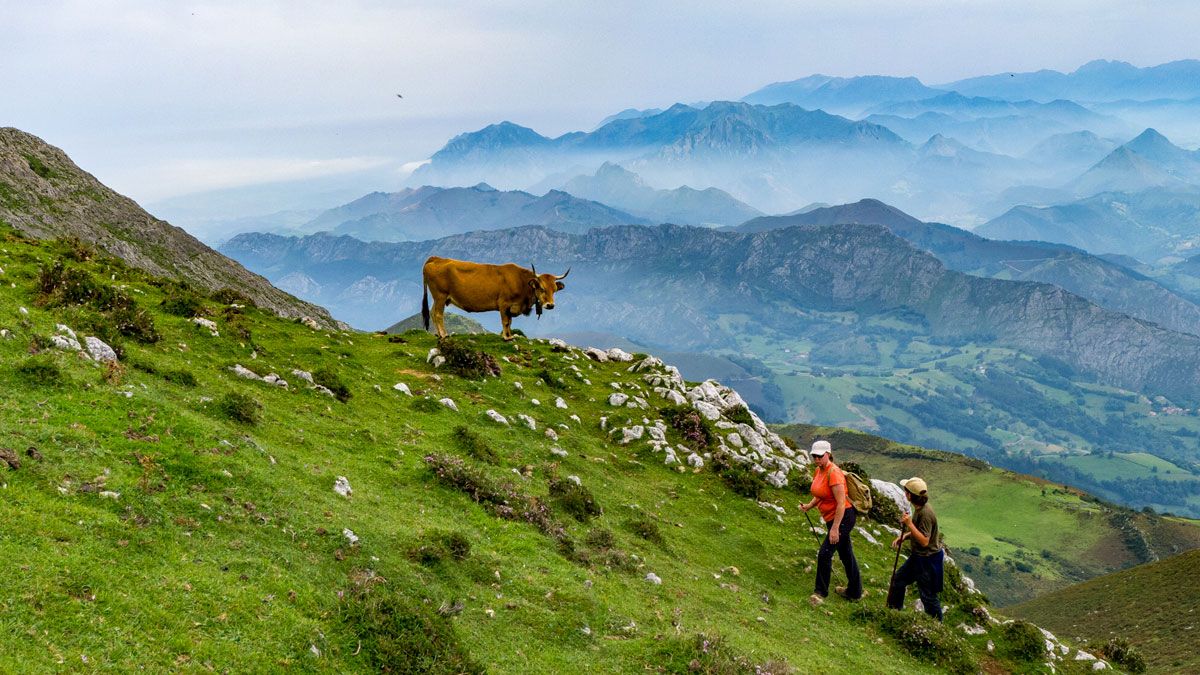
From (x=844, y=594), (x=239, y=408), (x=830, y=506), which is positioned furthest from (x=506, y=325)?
(x=844, y=594)

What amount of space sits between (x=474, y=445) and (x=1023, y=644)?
17.3 m

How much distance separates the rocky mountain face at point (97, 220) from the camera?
86.9m

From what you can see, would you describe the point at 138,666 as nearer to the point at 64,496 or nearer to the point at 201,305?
the point at 64,496

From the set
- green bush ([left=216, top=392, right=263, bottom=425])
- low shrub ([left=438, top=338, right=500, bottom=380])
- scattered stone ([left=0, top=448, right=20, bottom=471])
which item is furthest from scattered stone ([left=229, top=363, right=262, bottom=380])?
scattered stone ([left=0, top=448, right=20, bottom=471])

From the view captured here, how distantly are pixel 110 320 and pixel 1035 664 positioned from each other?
92.5 feet

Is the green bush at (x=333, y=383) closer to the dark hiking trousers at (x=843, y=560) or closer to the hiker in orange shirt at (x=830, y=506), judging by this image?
the hiker in orange shirt at (x=830, y=506)

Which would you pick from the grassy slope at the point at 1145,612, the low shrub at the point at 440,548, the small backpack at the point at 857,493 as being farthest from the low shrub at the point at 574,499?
the grassy slope at the point at 1145,612

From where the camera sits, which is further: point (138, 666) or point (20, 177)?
point (20, 177)

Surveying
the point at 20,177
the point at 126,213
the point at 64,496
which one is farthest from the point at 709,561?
the point at 126,213

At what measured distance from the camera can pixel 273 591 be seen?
394 inches

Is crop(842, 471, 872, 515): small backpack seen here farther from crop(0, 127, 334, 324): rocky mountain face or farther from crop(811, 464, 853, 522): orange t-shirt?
crop(0, 127, 334, 324): rocky mountain face

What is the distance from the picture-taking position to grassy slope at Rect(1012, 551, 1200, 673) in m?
31.6

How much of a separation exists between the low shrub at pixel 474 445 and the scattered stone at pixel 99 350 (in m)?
8.82

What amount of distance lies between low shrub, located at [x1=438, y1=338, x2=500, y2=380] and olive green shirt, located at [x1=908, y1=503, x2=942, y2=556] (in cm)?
1671
